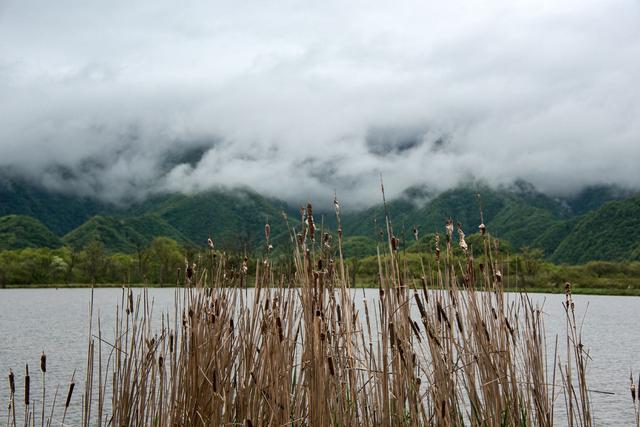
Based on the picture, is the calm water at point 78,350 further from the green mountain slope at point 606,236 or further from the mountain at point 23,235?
the mountain at point 23,235

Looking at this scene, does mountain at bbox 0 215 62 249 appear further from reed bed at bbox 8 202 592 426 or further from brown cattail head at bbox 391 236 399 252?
brown cattail head at bbox 391 236 399 252

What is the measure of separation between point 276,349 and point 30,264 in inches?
3948

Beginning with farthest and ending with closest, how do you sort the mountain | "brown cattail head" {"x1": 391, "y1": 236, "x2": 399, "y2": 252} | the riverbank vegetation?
the mountain < the riverbank vegetation < "brown cattail head" {"x1": 391, "y1": 236, "x2": 399, "y2": 252}

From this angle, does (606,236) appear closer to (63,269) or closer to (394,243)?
(63,269)

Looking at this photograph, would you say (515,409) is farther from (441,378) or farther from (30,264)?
(30,264)

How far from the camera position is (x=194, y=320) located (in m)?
3.67

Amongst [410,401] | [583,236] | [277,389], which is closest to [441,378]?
[410,401]

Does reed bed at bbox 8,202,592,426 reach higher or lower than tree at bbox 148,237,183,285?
lower

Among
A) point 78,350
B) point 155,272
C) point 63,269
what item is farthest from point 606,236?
point 78,350

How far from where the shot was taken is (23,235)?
15400 cm

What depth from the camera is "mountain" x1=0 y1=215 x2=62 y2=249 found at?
491 ft

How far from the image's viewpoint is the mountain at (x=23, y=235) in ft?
491

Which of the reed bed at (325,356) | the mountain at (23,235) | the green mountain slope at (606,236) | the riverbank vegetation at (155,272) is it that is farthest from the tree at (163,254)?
the green mountain slope at (606,236)

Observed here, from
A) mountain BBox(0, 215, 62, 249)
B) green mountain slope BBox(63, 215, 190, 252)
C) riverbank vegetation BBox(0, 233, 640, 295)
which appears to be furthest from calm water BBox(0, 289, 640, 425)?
green mountain slope BBox(63, 215, 190, 252)
